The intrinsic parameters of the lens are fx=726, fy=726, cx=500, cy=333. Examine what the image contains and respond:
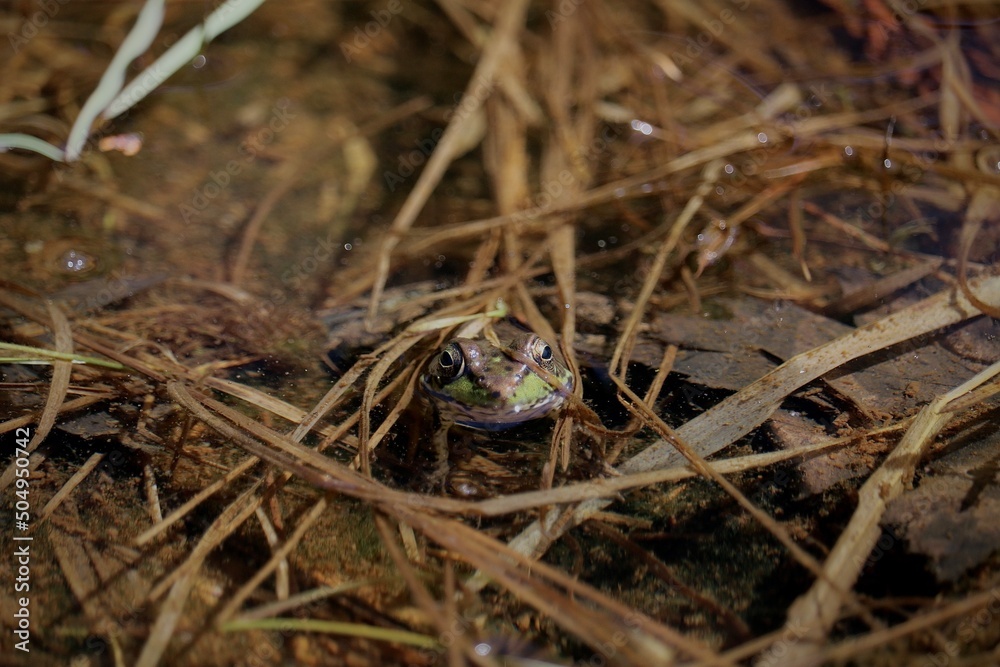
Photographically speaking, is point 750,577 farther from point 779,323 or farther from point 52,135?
point 52,135

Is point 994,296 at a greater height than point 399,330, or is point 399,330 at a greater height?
point 994,296

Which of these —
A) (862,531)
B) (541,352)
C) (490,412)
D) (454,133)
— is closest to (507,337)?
(541,352)

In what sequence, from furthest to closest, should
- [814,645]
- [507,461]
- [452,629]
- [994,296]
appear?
1. [994,296]
2. [507,461]
3. [452,629]
4. [814,645]

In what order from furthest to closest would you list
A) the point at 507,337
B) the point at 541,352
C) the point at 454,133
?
the point at 454,133, the point at 507,337, the point at 541,352

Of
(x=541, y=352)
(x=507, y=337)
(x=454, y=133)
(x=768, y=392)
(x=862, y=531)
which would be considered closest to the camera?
(x=862, y=531)

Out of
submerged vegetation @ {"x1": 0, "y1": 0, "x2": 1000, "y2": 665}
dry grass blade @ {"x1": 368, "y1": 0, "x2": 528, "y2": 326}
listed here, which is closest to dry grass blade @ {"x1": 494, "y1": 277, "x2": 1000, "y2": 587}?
submerged vegetation @ {"x1": 0, "y1": 0, "x2": 1000, "y2": 665}

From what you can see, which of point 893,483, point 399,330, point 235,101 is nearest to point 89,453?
point 399,330

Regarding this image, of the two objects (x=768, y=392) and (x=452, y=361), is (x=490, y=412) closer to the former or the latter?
(x=452, y=361)

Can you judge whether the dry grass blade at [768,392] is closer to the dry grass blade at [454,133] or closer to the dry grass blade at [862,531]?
the dry grass blade at [862,531]
